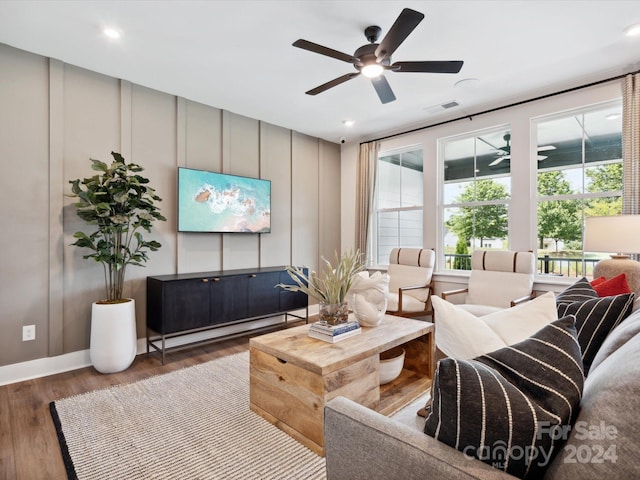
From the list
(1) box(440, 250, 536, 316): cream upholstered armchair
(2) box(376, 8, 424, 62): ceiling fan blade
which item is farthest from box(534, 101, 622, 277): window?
(2) box(376, 8, 424, 62): ceiling fan blade

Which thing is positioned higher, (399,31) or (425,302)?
(399,31)

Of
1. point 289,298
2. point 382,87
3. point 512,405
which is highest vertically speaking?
point 382,87

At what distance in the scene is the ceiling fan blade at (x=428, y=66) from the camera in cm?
235

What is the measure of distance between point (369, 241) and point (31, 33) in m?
4.11

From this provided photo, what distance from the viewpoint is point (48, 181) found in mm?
2822

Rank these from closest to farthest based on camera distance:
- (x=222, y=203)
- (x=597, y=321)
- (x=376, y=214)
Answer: (x=597, y=321), (x=222, y=203), (x=376, y=214)

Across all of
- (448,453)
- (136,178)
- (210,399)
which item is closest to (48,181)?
(136,178)

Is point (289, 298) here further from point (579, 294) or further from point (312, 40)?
point (579, 294)

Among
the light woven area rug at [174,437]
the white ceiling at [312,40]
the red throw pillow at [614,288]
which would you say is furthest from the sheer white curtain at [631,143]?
the light woven area rug at [174,437]

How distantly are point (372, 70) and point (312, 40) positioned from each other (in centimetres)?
56

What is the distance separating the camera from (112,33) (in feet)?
8.15

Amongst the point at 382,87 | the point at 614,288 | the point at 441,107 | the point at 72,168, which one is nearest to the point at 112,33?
the point at 72,168

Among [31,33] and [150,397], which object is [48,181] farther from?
[150,397]

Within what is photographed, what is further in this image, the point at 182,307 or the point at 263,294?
the point at 263,294
